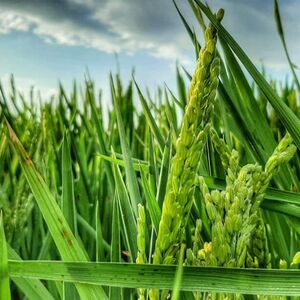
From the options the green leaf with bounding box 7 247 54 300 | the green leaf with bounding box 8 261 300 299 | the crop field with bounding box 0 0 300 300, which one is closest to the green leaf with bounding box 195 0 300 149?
the crop field with bounding box 0 0 300 300

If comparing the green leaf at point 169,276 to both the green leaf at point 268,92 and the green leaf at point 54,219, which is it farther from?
the green leaf at point 268,92

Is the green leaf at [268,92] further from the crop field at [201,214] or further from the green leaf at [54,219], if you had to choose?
the green leaf at [54,219]

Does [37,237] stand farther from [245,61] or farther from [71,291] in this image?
[245,61]

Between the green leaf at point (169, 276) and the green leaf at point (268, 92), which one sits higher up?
the green leaf at point (268, 92)

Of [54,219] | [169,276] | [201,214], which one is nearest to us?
[169,276]

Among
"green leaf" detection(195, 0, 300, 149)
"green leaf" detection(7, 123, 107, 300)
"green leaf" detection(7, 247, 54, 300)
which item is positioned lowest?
"green leaf" detection(7, 247, 54, 300)

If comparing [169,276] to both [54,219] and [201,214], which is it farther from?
[201,214]

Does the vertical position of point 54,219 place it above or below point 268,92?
below

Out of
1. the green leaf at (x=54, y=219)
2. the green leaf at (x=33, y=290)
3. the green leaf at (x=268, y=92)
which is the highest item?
the green leaf at (x=268, y=92)

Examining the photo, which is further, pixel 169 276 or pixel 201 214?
pixel 201 214

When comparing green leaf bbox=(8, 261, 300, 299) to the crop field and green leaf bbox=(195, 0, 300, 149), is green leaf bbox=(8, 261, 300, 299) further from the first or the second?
green leaf bbox=(195, 0, 300, 149)

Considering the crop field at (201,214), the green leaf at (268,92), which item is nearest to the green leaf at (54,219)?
the crop field at (201,214)

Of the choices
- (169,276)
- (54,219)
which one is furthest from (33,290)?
(169,276)

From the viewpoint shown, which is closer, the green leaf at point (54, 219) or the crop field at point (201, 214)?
the crop field at point (201, 214)
